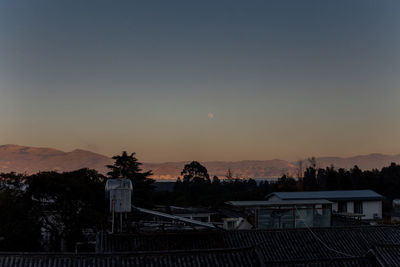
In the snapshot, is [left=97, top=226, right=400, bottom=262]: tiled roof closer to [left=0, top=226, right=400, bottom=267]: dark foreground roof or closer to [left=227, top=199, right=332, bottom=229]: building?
[left=0, top=226, right=400, bottom=267]: dark foreground roof

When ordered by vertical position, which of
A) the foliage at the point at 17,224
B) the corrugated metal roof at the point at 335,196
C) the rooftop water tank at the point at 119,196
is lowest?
the foliage at the point at 17,224

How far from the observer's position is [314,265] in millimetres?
11984

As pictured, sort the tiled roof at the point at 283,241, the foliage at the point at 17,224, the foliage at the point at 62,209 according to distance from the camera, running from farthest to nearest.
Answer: the foliage at the point at 62,209 → the foliage at the point at 17,224 → the tiled roof at the point at 283,241

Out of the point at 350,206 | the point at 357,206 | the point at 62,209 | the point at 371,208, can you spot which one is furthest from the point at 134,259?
the point at 371,208

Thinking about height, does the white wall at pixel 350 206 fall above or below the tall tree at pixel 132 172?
below

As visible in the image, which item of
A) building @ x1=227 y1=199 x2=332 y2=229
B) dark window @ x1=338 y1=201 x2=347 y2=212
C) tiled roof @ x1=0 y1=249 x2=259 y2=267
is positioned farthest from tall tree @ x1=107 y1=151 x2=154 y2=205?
tiled roof @ x1=0 y1=249 x2=259 y2=267

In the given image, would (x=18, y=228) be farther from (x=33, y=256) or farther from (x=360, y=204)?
(x=360, y=204)

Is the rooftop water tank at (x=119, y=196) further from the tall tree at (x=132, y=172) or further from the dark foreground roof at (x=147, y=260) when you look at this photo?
the tall tree at (x=132, y=172)

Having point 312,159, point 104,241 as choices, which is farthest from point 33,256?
point 312,159

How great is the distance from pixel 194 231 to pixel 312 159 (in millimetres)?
63565

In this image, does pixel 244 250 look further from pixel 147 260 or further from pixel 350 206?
pixel 350 206

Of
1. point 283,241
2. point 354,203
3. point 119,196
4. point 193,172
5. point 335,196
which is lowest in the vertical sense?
point 283,241

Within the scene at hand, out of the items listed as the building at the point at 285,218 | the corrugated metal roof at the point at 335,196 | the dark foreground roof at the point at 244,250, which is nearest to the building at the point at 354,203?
the corrugated metal roof at the point at 335,196

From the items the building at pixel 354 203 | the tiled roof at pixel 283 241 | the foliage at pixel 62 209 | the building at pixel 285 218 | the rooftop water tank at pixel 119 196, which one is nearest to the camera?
the tiled roof at pixel 283 241
